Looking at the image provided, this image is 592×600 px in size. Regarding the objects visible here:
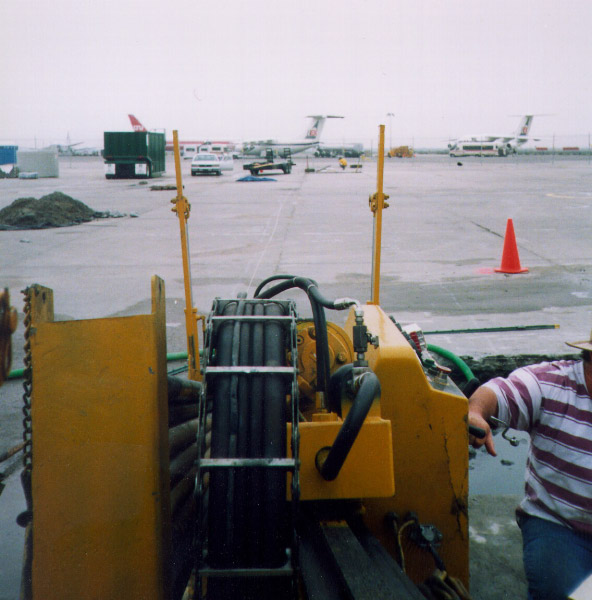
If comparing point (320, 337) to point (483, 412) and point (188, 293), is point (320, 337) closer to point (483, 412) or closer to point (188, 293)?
point (483, 412)

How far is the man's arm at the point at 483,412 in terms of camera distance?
8.23ft

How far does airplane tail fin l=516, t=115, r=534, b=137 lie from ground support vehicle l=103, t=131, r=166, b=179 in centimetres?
5690

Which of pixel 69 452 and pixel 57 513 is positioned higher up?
pixel 69 452

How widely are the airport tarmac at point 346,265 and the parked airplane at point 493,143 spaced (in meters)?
56.3

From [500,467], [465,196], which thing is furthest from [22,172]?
[500,467]

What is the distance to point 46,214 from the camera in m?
16.7

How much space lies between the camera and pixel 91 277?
31.9 ft

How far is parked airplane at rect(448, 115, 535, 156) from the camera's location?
75.1m

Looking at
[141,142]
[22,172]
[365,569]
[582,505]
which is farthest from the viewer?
[22,172]

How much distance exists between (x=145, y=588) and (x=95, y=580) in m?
0.13

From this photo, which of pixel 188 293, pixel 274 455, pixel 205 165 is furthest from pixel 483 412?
pixel 205 165

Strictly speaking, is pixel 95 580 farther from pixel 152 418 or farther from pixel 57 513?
pixel 152 418

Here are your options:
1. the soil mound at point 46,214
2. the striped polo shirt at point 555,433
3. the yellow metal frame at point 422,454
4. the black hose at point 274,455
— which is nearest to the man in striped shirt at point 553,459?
the striped polo shirt at point 555,433

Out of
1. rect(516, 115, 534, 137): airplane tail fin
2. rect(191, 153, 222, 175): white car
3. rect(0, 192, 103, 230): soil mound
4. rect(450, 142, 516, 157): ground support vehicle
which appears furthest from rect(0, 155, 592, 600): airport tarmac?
rect(516, 115, 534, 137): airplane tail fin
